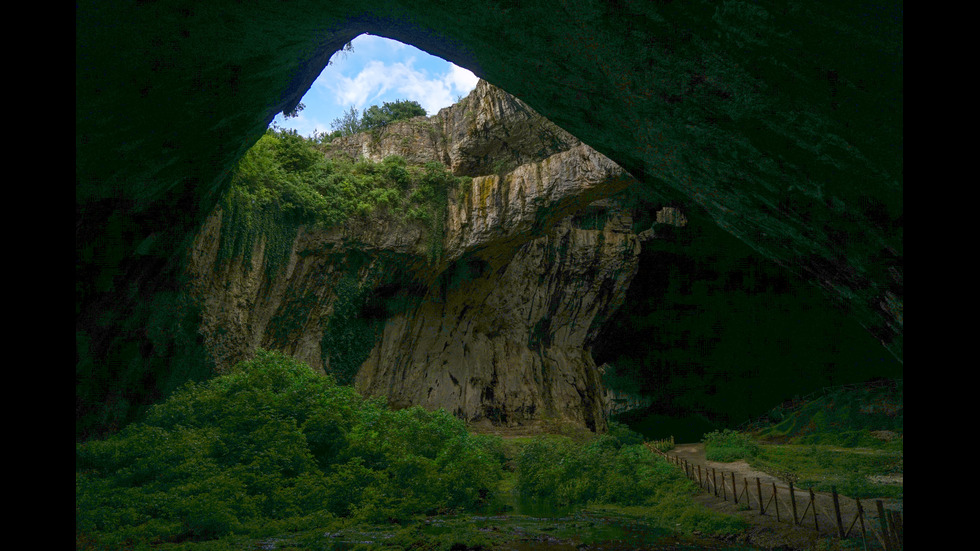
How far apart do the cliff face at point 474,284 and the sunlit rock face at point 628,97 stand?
26.3 feet

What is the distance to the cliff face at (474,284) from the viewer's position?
59.5 ft

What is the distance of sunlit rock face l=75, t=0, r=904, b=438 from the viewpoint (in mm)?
4793

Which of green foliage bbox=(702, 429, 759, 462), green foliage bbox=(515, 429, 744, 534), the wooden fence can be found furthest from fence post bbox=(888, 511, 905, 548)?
green foliage bbox=(702, 429, 759, 462)

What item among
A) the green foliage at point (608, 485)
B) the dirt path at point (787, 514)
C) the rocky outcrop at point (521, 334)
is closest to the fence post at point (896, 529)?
the dirt path at point (787, 514)

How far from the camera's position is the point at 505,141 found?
22750mm

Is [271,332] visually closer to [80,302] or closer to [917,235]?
[80,302]

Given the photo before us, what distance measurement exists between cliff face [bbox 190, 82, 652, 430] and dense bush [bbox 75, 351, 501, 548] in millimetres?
5200

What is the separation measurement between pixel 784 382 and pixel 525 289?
18.2 m

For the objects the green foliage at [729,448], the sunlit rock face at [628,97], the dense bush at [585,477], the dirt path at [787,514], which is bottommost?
the green foliage at [729,448]

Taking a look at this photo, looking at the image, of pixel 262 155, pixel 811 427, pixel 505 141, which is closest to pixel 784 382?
pixel 811 427

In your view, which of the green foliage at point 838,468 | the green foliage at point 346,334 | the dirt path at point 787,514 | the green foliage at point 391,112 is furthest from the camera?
the green foliage at point 391,112

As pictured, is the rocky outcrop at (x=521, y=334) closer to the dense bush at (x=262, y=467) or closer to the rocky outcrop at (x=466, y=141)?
the rocky outcrop at (x=466, y=141)

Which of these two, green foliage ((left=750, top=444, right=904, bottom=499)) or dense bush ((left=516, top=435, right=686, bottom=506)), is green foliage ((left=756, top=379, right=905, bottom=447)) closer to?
green foliage ((left=750, top=444, right=904, bottom=499))

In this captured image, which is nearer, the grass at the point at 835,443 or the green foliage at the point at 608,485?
the green foliage at the point at 608,485
